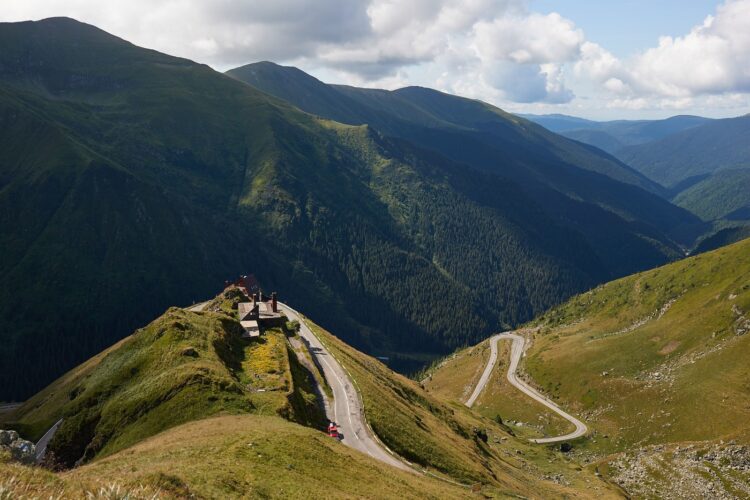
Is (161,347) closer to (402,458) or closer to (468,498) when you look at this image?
(402,458)

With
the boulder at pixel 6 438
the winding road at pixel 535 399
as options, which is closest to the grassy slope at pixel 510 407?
the winding road at pixel 535 399

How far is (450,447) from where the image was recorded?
70438mm

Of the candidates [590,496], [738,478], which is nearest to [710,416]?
[738,478]

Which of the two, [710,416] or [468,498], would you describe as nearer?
[468,498]

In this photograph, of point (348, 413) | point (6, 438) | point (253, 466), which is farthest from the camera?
point (348, 413)

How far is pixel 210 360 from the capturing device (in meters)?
59.8

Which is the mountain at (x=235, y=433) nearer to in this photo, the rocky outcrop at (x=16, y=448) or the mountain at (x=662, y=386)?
the rocky outcrop at (x=16, y=448)

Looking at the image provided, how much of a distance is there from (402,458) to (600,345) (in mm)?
139676

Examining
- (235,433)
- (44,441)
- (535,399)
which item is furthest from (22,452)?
(535,399)

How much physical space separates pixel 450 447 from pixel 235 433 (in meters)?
38.3

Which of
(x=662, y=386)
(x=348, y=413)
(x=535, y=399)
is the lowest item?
(x=535, y=399)

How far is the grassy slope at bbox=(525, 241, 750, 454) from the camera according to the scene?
12275 centimetres

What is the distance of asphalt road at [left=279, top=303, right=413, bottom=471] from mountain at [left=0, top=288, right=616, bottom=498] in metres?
1.31

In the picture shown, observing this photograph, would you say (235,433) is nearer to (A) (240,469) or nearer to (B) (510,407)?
(A) (240,469)
